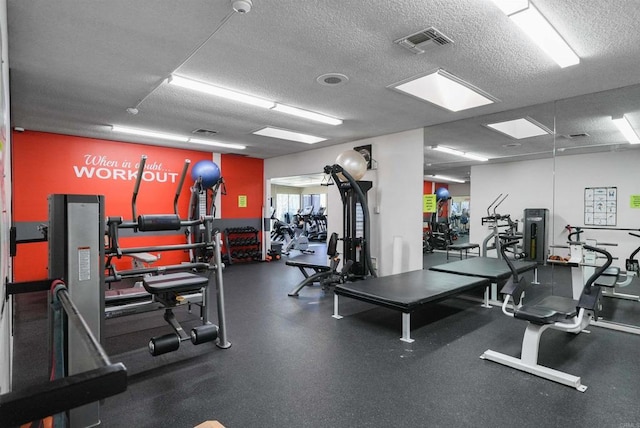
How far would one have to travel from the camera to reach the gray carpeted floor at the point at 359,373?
195 centimetres

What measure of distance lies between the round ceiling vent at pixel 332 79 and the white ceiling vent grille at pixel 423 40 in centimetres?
74

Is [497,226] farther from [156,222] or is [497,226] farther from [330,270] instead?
[156,222]

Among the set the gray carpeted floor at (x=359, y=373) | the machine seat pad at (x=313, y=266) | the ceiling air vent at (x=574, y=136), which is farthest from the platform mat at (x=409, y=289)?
the ceiling air vent at (x=574, y=136)

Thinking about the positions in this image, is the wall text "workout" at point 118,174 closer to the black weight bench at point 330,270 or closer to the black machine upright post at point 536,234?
the black weight bench at point 330,270

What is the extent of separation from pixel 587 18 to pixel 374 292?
2702mm

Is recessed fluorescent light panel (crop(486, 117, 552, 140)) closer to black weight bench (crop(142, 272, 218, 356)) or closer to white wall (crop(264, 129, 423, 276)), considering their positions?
white wall (crop(264, 129, 423, 276))

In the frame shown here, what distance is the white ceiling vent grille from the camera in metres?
2.30

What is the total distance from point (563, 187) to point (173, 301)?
4527 millimetres

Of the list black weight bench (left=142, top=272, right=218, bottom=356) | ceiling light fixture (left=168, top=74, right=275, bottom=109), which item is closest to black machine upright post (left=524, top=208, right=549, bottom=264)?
ceiling light fixture (left=168, top=74, right=275, bottom=109)

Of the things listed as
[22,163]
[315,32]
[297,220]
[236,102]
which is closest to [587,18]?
[315,32]

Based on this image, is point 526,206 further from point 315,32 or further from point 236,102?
point 236,102

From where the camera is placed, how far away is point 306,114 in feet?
14.0

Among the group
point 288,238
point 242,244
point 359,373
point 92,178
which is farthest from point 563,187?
point 288,238

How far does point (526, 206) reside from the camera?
445 centimetres
